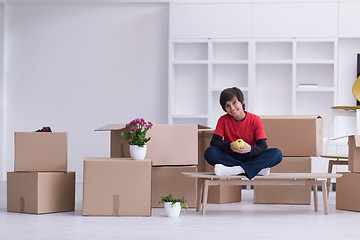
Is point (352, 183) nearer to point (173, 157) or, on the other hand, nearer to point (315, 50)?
point (173, 157)

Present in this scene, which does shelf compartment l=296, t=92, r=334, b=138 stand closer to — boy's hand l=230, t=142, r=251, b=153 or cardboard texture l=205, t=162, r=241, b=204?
cardboard texture l=205, t=162, r=241, b=204

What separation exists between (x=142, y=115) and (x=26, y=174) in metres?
2.95

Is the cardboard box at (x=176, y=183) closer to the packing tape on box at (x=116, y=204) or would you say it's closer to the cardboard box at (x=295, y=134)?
the packing tape on box at (x=116, y=204)

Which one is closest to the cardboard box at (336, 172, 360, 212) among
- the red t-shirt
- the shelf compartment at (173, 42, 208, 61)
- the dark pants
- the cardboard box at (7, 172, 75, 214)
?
the dark pants

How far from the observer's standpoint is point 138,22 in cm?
643

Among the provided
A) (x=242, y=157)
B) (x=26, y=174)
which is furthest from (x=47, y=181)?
(x=242, y=157)

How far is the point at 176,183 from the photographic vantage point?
386cm

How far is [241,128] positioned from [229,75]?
2.62m

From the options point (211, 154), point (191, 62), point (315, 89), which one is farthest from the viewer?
point (191, 62)

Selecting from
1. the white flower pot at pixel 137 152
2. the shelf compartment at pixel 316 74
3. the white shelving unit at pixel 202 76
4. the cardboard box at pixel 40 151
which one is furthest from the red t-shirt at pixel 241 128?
the shelf compartment at pixel 316 74

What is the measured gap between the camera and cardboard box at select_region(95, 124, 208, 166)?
12.5ft

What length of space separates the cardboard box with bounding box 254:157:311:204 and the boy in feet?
1.46

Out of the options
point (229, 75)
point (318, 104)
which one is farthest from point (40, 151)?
point (318, 104)

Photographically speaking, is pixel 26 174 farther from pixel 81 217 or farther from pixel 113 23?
pixel 113 23
